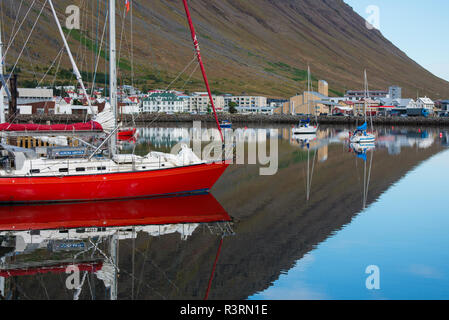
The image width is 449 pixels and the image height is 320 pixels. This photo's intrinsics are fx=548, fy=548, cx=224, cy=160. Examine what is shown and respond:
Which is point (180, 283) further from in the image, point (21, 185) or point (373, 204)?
point (373, 204)

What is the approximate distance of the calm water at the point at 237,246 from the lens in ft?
49.5

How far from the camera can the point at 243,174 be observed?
36812mm

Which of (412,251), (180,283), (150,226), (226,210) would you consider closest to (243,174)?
(226,210)

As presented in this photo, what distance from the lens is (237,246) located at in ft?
61.9

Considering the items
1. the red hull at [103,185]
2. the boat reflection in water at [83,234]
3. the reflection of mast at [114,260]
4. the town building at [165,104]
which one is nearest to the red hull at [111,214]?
the boat reflection in water at [83,234]

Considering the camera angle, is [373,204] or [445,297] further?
[373,204]

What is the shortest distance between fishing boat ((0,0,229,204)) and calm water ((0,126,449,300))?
2.12 ft

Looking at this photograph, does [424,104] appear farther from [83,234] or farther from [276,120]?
[83,234]

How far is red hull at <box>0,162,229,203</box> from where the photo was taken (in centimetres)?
2406

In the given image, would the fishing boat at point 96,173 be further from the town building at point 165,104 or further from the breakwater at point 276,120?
the town building at point 165,104

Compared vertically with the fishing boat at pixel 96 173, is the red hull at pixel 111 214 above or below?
below

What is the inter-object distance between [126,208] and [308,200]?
9.45 metres

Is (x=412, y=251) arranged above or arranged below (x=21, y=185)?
below

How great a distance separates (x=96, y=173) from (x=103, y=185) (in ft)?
2.18
